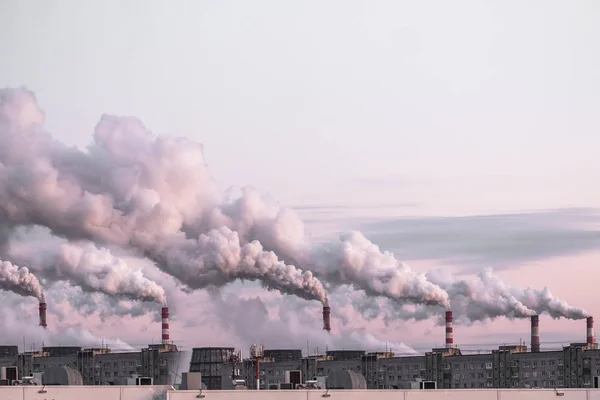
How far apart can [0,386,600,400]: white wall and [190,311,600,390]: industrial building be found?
89428 mm

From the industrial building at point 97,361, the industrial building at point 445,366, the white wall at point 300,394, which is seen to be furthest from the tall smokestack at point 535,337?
the white wall at point 300,394

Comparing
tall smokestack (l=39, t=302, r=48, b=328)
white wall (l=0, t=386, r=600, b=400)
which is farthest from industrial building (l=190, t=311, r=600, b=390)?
white wall (l=0, t=386, r=600, b=400)

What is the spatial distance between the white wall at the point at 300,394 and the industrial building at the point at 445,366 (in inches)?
3521

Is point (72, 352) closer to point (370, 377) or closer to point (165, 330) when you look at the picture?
point (165, 330)

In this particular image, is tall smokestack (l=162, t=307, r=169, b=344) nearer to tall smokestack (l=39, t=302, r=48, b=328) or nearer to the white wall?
tall smokestack (l=39, t=302, r=48, b=328)

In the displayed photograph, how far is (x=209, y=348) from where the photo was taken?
152m

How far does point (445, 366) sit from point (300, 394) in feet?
343

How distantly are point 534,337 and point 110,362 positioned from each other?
188 ft

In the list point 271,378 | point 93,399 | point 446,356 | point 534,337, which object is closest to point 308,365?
point 271,378

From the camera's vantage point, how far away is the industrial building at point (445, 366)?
146500 mm

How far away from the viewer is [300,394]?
172ft

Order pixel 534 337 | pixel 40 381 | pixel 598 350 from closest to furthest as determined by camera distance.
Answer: pixel 40 381 → pixel 598 350 → pixel 534 337

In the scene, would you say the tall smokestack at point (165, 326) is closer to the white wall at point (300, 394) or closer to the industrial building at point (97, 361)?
the industrial building at point (97, 361)

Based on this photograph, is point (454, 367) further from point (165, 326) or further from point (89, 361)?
point (89, 361)
